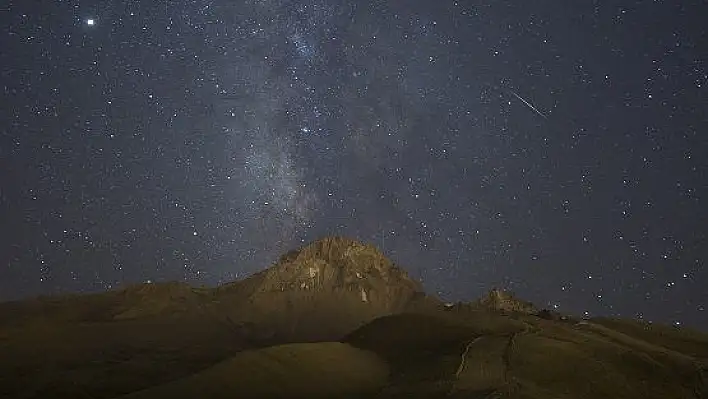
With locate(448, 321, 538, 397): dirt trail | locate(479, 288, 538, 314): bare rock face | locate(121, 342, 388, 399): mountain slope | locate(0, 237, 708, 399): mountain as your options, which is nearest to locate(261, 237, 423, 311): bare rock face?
locate(0, 237, 708, 399): mountain

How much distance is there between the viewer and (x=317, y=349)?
31.8 m

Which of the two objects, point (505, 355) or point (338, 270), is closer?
point (505, 355)

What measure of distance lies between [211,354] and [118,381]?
10150 mm

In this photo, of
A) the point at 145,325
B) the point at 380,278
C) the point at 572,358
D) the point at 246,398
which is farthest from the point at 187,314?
the point at 572,358

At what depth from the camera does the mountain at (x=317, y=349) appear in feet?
81.6

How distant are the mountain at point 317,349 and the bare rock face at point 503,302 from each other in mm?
203

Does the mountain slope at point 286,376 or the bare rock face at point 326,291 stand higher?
the bare rock face at point 326,291

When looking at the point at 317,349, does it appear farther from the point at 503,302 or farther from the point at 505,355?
the point at 503,302

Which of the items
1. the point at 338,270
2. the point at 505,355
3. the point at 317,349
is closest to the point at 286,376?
the point at 317,349

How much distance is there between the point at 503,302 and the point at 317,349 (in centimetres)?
3627

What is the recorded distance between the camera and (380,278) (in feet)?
234

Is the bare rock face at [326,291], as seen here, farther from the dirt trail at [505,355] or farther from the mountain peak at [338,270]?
the dirt trail at [505,355]

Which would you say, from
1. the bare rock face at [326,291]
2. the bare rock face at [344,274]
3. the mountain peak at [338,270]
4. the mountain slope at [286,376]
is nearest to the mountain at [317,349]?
the mountain slope at [286,376]

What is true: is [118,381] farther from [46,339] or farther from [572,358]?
[572,358]
